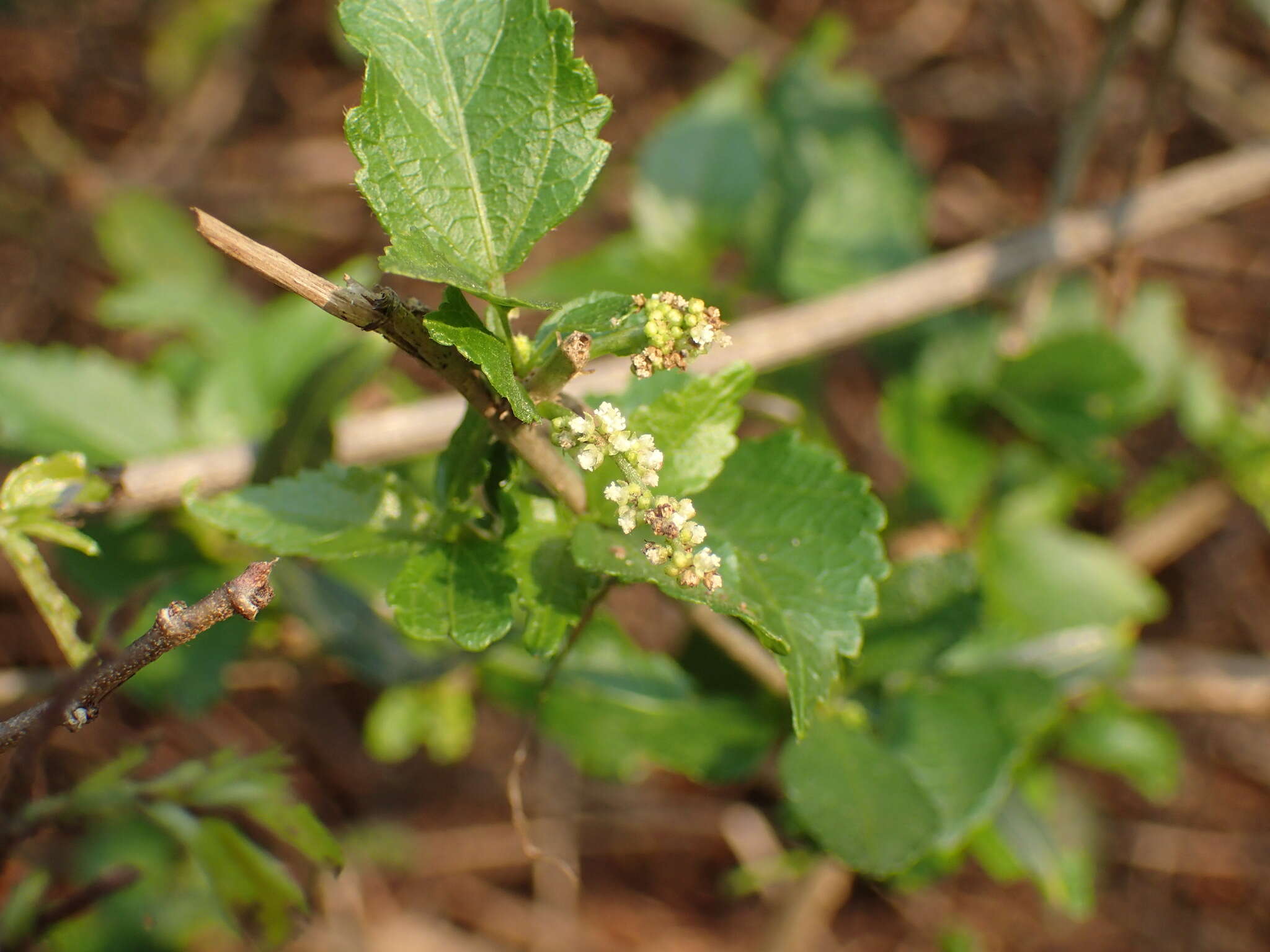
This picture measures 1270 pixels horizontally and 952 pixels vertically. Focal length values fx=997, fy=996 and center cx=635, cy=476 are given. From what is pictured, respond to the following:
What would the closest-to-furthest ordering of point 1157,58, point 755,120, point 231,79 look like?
point 1157,58, point 755,120, point 231,79

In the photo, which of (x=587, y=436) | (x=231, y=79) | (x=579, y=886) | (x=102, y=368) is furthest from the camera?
(x=231, y=79)

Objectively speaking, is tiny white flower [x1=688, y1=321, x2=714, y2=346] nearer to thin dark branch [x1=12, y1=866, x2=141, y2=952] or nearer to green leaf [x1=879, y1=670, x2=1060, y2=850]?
green leaf [x1=879, y1=670, x2=1060, y2=850]

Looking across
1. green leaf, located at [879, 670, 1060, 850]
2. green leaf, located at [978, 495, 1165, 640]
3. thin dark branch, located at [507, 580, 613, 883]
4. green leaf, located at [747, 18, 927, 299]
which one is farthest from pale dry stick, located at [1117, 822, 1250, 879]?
thin dark branch, located at [507, 580, 613, 883]

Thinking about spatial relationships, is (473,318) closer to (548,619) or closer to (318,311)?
(548,619)

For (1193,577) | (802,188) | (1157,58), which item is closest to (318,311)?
(802,188)

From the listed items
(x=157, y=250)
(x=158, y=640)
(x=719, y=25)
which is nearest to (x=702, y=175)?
(x=719, y=25)

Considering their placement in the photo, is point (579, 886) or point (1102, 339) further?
point (579, 886)

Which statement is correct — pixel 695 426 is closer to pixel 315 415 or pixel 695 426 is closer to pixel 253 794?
pixel 253 794
